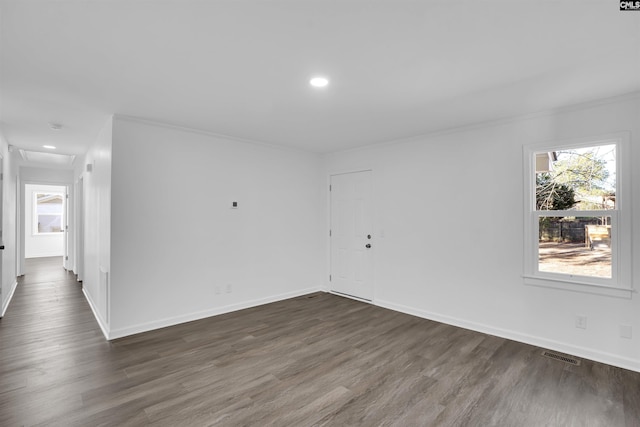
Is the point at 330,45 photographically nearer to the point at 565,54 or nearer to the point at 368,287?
the point at 565,54

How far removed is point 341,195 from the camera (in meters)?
5.50

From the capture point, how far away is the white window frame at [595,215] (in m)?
2.90

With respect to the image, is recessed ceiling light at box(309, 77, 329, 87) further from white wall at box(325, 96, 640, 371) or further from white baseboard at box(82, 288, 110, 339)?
white baseboard at box(82, 288, 110, 339)

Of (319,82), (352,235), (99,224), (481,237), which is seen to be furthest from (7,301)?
(481,237)

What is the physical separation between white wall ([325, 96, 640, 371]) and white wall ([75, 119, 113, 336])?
11.7 ft

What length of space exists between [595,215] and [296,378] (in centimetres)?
325

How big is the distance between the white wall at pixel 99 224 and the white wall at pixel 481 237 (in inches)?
140

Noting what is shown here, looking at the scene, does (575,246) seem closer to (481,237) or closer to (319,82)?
(481,237)

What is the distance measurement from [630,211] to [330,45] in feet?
10.1

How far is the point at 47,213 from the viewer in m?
10.7

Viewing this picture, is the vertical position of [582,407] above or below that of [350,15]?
below

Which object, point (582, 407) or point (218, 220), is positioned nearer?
point (582, 407)

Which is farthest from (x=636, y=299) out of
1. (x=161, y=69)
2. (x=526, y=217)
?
(x=161, y=69)

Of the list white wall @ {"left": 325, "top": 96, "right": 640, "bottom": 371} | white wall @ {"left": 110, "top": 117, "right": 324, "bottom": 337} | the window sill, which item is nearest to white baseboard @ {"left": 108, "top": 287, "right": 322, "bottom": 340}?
white wall @ {"left": 110, "top": 117, "right": 324, "bottom": 337}
